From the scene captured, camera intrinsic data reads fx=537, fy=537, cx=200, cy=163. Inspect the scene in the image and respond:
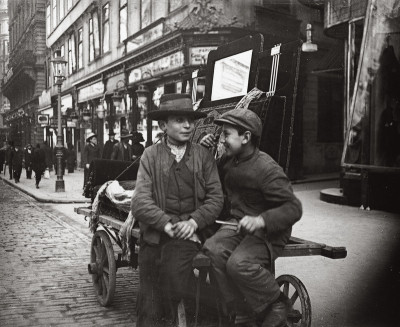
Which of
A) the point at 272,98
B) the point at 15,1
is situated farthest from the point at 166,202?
the point at 15,1

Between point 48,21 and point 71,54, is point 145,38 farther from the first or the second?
point 48,21

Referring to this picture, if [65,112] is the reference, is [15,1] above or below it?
above

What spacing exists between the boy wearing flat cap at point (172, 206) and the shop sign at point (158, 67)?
1401 cm

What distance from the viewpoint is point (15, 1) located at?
55125mm

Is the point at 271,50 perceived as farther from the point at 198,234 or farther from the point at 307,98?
the point at 307,98

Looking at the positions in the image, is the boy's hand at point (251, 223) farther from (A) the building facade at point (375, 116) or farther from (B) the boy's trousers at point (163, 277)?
(A) the building facade at point (375, 116)

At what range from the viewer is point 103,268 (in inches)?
205

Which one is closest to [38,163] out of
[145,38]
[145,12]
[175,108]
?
[145,38]

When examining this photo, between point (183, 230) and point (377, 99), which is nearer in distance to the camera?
point (183, 230)

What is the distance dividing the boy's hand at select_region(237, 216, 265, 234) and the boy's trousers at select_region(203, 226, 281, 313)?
11cm

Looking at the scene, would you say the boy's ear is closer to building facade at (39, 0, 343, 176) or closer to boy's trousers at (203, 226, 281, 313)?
boy's trousers at (203, 226, 281, 313)

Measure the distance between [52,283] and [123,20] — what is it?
61.0 feet

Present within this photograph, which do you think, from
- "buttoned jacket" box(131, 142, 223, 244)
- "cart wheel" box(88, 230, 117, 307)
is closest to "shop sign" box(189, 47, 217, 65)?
"cart wheel" box(88, 230, 117, 307)

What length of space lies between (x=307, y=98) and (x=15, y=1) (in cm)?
4369
